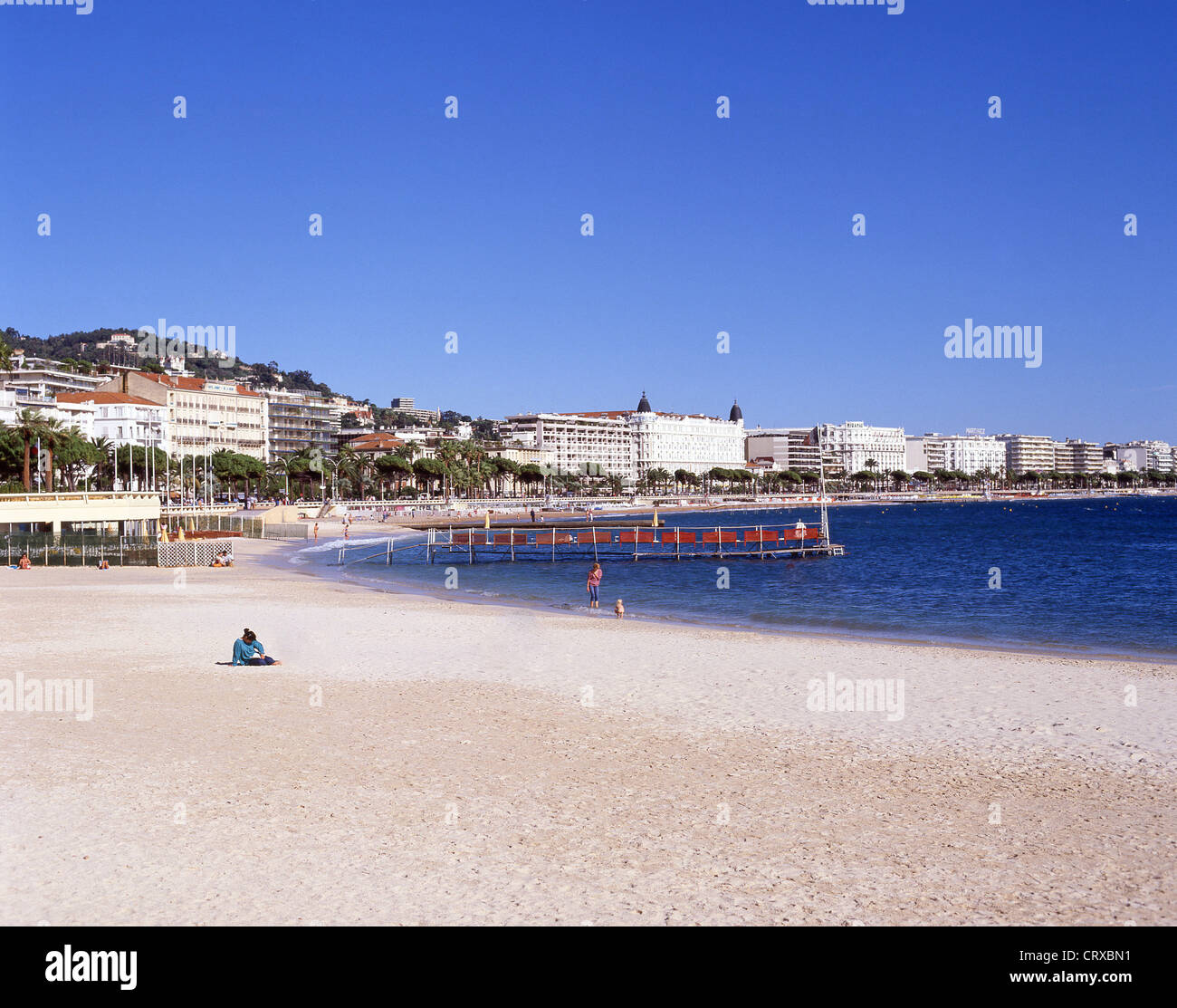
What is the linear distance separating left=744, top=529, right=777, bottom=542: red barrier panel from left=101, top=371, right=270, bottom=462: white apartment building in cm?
9436

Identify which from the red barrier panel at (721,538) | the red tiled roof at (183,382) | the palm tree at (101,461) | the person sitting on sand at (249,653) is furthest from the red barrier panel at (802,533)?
the red tiled roof at (183,382)

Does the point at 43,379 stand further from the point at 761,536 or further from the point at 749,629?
the point at 749,629

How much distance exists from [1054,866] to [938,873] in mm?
990

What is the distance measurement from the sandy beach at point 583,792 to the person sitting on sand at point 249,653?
40 centimetres

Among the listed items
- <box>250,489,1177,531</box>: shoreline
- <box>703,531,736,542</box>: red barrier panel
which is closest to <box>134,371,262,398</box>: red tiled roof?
<box>250,489,1177,531</box>: shoreline

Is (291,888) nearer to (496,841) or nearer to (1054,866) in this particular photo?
(496,841)

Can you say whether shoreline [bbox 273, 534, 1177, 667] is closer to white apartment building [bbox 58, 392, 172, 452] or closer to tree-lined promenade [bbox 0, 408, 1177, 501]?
tree-lined promenade [bbox 0, 408, 1177, 501]

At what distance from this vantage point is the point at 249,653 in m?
18.5

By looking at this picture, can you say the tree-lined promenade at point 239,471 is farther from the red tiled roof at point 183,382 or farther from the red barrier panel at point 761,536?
the red barrier panel at point 761,536

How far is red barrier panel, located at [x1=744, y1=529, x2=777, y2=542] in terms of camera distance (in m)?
61.1

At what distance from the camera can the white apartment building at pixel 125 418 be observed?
127 meters

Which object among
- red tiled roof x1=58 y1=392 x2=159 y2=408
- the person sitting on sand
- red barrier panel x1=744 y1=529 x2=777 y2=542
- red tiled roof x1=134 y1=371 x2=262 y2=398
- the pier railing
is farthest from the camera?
red tiled roof x1=134 y1=371 x2=262 y2=398

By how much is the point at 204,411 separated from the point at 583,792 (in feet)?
492
